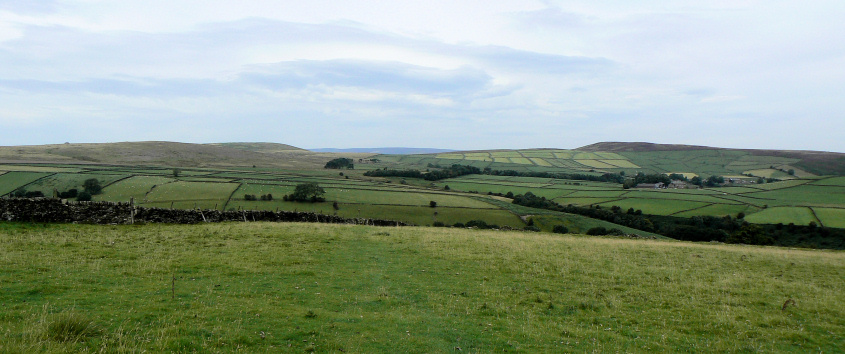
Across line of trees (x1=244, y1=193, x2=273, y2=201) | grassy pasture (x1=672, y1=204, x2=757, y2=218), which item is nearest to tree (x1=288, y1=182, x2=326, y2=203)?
line of trees (x1=244, y1=193, x2=273, y2=201)

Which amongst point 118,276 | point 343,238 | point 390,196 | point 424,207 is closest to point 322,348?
point 118,276

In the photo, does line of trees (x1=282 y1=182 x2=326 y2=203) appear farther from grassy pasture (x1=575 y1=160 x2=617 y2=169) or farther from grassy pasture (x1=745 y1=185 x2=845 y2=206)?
grassy pasture (x1=575 y1=160 x2=617 y2=169)

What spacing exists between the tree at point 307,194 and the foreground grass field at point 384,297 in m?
37.6

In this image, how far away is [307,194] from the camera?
61.3 metres

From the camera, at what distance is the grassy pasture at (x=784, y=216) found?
6006 cm

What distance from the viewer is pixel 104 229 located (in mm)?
22344

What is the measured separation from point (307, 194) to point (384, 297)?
50955 mm

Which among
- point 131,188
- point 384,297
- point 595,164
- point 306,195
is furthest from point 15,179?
point 595,164

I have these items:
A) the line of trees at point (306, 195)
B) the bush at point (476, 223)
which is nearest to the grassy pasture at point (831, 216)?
the bush at point (476, 223)

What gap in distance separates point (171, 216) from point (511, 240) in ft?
68.3

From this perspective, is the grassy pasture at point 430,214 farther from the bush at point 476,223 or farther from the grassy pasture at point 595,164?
the grassy pasture at point 595,164

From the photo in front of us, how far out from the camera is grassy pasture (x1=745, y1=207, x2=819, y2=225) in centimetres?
6006

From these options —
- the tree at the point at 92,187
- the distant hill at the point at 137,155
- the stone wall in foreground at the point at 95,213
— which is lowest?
the tree at the point at 92,187

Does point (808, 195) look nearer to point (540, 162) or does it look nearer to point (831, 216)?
point (831, 216)
